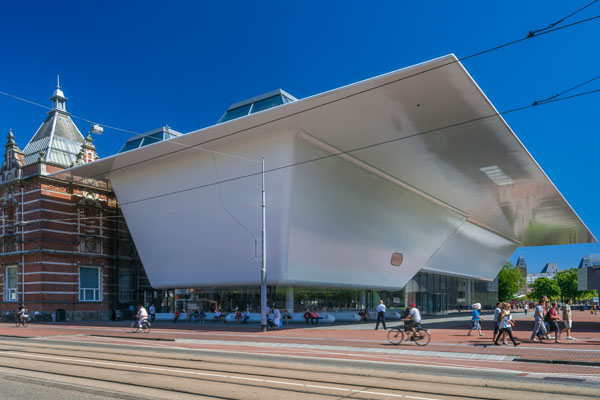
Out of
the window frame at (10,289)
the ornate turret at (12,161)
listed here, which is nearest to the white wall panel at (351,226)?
the window frame at (10,289)

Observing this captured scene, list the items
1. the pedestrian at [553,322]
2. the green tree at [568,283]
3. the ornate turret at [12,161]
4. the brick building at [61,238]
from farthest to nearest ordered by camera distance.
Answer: the green tree at [568,283]
the ornate turret at [12,161]
the brick building at [61,238]
the pedestrian at [553,322]

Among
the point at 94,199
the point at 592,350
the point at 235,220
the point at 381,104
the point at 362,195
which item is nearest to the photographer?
the point at 592,350

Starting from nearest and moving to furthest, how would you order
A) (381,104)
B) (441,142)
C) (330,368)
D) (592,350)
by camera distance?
(330,368) → (592,350) → (381,104) → (441,142)

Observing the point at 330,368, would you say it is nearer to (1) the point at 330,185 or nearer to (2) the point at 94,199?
(1) the point at 330,185

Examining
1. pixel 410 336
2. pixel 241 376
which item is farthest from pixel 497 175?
pixel 241 376

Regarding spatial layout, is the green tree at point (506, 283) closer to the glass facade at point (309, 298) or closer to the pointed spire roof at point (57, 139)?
the glass facade at point (309, 298)

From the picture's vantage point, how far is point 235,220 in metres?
33.4

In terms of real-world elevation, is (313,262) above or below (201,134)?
below

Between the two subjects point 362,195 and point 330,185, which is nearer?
point 330,185

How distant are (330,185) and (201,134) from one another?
9.26 metres

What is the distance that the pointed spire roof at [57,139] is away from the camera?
44688 mm

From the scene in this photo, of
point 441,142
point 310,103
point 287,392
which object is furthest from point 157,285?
point 287,392

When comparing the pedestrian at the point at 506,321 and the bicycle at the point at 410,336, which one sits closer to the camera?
the pedestrian at the point at 506,321

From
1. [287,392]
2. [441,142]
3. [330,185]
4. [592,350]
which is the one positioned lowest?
[592,350]
